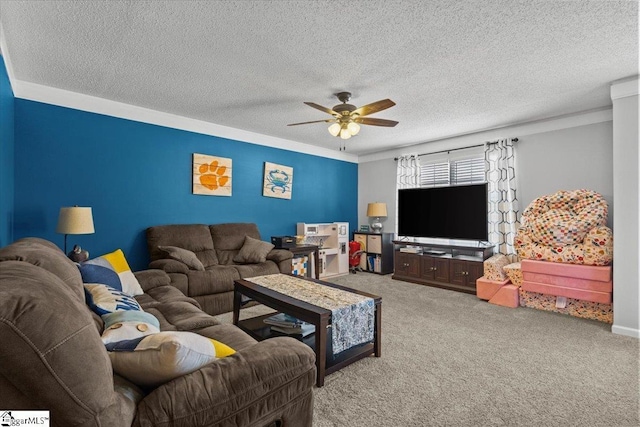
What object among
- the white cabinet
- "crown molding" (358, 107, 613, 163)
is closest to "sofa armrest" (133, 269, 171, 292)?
the white cabinet

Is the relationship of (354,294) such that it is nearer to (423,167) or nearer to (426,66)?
(426,66)

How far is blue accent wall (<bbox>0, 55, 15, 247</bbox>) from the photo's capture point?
2469mm

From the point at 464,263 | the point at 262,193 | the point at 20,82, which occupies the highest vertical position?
the point at 20,82

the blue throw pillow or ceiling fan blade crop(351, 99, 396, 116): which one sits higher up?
ceiling fan blade crop(351, 99, 396, 116)

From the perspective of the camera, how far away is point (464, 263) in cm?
477

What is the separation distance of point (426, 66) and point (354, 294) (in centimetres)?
216

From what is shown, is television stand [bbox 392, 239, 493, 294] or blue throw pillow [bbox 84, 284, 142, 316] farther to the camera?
television stand [bbox 392, 239, 493, 294]

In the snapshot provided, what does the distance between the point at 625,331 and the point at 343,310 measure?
3.02 m

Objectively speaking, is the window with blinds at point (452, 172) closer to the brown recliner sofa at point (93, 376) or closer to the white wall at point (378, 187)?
the white wall at point (378, 187)

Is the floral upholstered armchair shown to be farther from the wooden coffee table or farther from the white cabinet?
the white cabinet

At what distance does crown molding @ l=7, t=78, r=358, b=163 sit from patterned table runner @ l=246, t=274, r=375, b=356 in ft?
9.43

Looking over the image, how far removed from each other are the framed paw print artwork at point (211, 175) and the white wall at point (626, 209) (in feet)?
15.7

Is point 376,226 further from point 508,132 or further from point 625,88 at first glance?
point 625,88

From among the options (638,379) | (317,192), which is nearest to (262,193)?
(317,192)
